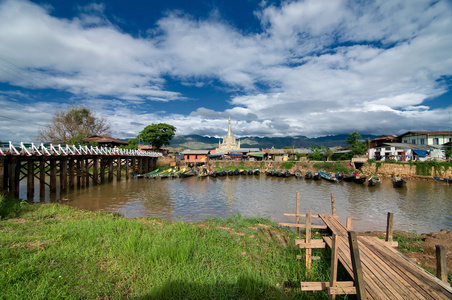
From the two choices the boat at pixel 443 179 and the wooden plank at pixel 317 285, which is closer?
the wooden plank at pixel 317 285

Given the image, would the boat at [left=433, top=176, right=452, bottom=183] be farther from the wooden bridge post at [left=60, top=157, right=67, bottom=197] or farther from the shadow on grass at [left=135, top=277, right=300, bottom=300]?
the wooden bridge post at [left=60, top=157, right=67, bottom=197]

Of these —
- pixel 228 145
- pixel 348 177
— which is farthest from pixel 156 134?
pixel 348 177

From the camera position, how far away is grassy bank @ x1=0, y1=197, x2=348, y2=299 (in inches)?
187

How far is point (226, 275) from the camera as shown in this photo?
5.45 metres

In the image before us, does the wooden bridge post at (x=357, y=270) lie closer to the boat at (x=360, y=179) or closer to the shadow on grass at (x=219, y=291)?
the shadow on grass at (x=219, y=291)

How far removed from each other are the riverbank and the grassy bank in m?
0.02

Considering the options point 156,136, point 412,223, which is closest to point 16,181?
point 412,223

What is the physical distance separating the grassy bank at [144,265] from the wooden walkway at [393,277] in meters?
0.97

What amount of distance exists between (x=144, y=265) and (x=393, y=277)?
5847mm

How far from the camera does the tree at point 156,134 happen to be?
5991 centimetres

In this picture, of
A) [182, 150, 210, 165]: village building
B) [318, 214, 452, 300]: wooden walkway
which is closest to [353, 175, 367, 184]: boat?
[318, 214, 452, 300]: wooden walkway

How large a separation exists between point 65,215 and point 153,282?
9230mm

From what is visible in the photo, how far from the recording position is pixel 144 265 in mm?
5766

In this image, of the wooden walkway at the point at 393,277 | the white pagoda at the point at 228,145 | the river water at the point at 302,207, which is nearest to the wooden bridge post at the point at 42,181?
the river water at the point at 302,207
